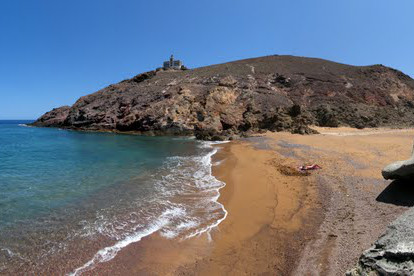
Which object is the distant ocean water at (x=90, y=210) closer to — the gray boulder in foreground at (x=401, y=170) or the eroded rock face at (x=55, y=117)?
the gray boulder in foreground at (x=401, y=170)

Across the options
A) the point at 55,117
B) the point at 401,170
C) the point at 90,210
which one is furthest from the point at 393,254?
the point at 55,117

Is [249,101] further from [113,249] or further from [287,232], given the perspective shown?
[113,249]

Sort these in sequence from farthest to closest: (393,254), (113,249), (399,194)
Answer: (399,194) → (113,249) → (393,254)

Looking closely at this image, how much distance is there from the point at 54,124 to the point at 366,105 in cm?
5847

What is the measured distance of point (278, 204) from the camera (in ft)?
26.0

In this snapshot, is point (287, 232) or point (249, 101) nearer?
point (287, 232)

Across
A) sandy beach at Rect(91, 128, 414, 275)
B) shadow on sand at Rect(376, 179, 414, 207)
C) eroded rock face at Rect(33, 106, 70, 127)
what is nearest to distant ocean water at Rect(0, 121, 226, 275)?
sandy beach at Rect(91, 128, 414, 275)

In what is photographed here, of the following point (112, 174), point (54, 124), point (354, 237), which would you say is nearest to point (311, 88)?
point (112, 174)

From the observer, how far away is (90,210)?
26.0ft

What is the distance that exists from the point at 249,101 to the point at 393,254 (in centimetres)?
3523

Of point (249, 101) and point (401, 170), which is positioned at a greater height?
point (249, 101)

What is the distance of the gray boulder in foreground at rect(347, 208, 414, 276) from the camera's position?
Answer: 305 cm

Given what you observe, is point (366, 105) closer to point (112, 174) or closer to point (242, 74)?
point (242, 74)

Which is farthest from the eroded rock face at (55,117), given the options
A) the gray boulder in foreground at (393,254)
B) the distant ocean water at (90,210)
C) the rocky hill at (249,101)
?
the gray boulder in foreground at (393,254)
